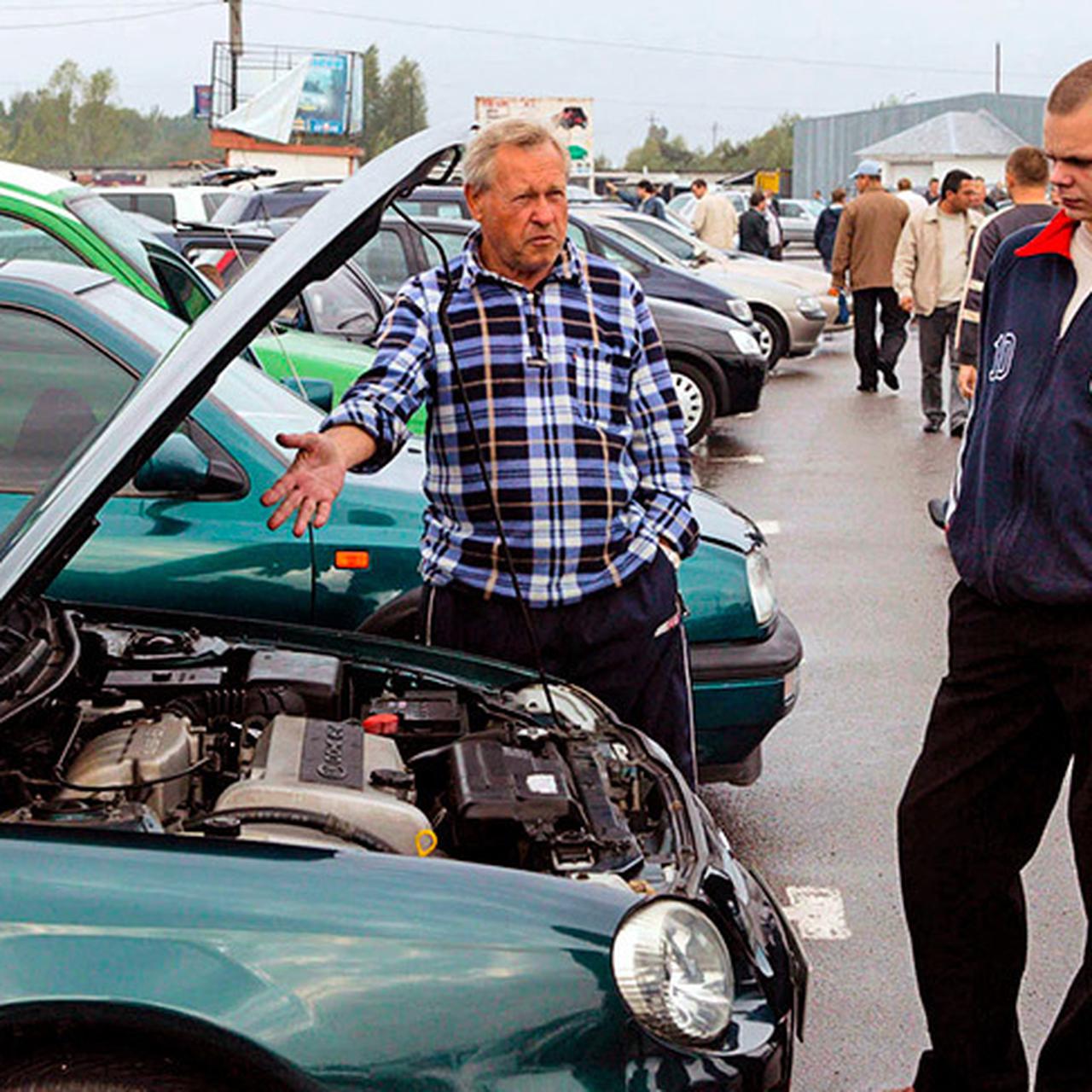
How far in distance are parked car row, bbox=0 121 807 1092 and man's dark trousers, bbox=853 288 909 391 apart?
1177 cm

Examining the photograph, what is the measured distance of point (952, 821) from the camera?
11.4 feet

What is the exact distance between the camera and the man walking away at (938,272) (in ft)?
42.2

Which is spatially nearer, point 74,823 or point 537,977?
point 537,977

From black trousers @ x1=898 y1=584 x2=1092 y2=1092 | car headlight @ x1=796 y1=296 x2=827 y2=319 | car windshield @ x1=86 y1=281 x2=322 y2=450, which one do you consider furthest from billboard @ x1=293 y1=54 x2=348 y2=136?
black trousers @ x1=898 y1=584 x2=1092 y2=1092

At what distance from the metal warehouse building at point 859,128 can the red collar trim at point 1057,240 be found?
79.8 meters

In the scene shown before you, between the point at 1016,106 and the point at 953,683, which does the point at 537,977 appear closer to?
the point at 953,683

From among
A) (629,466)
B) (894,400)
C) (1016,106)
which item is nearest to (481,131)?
(629,466)

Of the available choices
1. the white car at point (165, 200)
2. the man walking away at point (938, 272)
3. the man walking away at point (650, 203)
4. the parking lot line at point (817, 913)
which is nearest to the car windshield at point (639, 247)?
the man walking away at point (938, 272)

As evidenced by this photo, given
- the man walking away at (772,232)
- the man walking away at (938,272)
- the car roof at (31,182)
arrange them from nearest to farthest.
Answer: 1. the car roof at (31,182)
2. the man walking away at (938,272)
3. the man walking away at (772,232)

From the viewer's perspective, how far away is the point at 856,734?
6344 mm

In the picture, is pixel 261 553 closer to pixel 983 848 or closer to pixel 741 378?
pixel 983 848

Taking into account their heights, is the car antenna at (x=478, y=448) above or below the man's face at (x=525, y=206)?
below

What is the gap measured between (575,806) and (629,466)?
1096 mm

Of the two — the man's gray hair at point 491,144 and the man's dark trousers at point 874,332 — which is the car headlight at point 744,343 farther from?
the man's gray hair at point 491,144
